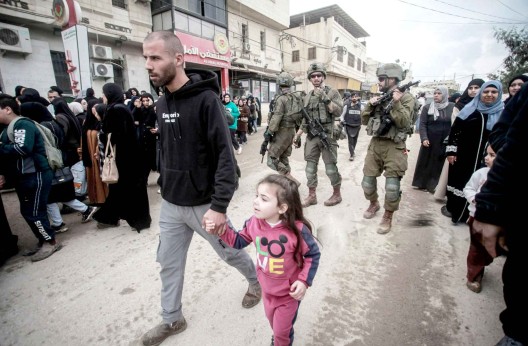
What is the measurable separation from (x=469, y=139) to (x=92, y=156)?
16.3 ft

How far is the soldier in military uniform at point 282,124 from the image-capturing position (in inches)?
172

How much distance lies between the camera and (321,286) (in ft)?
7.70

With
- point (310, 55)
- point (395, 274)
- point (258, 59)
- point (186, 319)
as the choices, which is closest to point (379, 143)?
point (395, 274)

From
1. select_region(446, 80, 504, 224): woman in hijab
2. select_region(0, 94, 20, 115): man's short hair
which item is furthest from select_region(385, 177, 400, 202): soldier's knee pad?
select_region(0, 94, 20, 115): man's short hair

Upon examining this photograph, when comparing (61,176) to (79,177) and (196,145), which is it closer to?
(79,177)

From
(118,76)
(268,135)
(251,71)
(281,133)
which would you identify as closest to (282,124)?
(281,133)

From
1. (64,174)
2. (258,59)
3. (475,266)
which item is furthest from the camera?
(258,59)

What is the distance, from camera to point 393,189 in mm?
3240

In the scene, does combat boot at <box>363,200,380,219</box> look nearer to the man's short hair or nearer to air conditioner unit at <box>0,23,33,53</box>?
the man's short hair

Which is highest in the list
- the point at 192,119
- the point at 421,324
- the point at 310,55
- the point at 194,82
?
the point at 310,55

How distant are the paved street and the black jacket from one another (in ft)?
3.42

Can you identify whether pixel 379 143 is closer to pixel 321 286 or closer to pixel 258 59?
pixel 321 286

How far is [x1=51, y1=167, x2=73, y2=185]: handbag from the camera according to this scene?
326 cm

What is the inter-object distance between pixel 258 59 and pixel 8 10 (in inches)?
514
